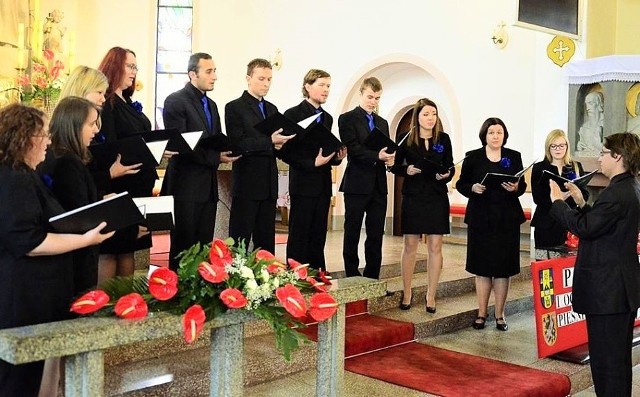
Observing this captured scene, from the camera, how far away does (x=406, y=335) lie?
4.76 m

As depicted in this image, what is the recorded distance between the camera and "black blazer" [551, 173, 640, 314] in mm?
3453

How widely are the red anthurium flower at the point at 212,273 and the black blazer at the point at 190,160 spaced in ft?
5.39

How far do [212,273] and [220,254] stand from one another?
0.40 ft

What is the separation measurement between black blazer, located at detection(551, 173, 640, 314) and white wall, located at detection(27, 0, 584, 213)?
4599mm

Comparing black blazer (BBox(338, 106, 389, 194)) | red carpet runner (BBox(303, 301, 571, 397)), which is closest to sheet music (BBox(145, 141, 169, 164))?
red carpet runner (BBox(303, 301, 571, 397))

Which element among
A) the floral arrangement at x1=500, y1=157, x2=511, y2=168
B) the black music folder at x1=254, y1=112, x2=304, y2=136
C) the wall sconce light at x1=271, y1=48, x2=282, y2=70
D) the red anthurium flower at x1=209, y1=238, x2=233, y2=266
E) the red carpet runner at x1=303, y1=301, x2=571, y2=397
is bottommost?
the red carpet runner at x1=303, y1=301, x2=571, y2=397

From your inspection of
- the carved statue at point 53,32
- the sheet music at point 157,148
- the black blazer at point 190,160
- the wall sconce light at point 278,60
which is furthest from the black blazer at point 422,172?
the wall sconce light at point 278,60

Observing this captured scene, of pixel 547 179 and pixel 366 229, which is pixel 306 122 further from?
pixel 547 179

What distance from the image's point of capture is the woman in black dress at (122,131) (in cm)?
349

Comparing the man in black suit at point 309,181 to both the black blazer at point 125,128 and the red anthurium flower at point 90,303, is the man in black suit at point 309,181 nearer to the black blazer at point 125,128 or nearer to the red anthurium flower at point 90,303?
the black blazer at point 125,128

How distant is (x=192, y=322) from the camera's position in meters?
2.26

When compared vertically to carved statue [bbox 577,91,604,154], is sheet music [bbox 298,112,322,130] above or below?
below

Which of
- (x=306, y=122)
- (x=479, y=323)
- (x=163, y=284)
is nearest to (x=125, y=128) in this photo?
(x=306, y=122)

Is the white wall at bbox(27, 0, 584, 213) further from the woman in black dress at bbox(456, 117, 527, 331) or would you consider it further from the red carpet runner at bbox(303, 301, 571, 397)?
the red carpet runner at bbox(303, 301, 571, 397)
